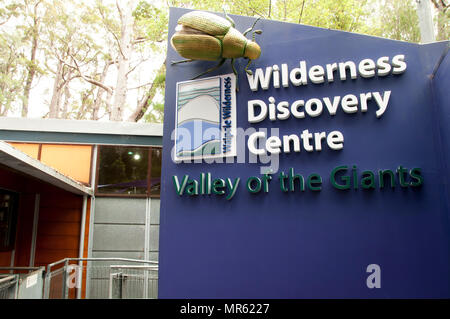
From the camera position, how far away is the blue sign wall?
3.23m

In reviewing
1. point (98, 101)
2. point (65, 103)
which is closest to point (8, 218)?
point (98, 101)

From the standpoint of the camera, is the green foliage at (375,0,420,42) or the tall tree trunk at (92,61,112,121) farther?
the tall tree trunk at (92,61,112,121)

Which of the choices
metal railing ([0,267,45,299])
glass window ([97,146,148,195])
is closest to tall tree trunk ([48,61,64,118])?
glass window ([97,146,148,195])

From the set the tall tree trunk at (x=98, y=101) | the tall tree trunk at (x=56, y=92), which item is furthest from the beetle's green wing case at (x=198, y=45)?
the tall tree trunk at (x=98, y=101)

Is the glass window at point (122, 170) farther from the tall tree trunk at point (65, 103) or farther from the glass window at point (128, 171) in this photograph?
the tall tree trunk at point (65, 103)

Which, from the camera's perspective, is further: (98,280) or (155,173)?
(155,173)

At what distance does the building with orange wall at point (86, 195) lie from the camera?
7.38 metres

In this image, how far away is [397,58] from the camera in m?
3.56

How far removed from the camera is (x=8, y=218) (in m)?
7.06

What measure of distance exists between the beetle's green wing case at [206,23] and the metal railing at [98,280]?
3.87m

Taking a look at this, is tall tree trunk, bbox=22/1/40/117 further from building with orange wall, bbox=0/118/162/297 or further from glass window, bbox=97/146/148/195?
glass window, bbox=97/146/148/195

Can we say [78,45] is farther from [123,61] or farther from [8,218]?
[8,218]

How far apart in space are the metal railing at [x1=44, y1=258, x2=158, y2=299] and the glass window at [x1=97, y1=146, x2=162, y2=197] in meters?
1.64

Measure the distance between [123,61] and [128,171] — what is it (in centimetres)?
787
